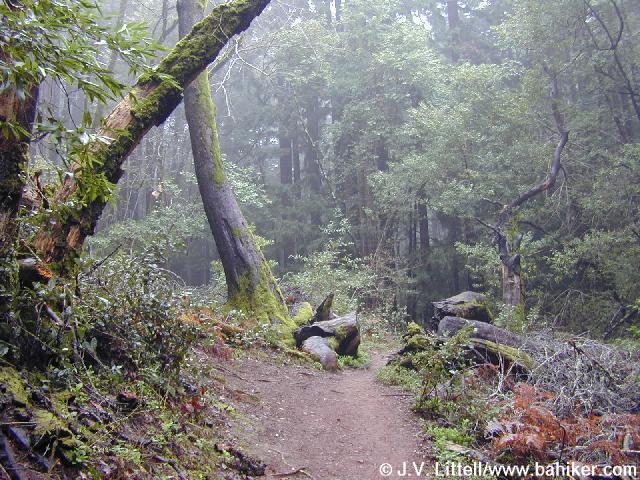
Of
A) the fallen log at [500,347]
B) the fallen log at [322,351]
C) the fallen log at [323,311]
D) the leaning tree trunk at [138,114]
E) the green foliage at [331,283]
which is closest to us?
the leaning tree trunk at [138,114]

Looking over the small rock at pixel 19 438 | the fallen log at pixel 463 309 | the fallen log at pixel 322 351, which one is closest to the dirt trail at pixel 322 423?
the fallen log at pixel 322 351

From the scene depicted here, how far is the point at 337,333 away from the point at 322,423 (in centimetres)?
387

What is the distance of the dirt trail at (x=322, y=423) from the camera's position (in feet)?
15.3

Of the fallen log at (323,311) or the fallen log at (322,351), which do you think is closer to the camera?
the fallen log at (322,351)

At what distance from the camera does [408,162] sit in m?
19.1

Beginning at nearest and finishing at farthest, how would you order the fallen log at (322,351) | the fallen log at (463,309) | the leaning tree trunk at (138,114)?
1. the leaning tree trunk at (138,114)
2. the fallen log at (322,351)
3. the fallen log at (463,309)

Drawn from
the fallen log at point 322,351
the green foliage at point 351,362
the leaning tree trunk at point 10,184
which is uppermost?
the leaning tree trunk at point 10,184

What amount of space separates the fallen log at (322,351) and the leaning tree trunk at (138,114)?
16.9 feet

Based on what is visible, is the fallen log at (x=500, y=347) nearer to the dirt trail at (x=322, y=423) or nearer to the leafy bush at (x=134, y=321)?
the dirt trail at (x=322, y=423)

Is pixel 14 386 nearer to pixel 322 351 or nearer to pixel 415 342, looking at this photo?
pixel 322 351

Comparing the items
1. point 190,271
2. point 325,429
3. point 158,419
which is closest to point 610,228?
point 325,429

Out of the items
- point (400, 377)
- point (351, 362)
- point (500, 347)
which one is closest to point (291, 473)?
point (400, 377)

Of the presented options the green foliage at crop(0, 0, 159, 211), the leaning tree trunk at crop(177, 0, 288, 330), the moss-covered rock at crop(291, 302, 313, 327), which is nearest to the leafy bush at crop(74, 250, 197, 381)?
the green foliage at crop(0, 0, 159, 211)

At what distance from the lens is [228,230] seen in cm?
957
